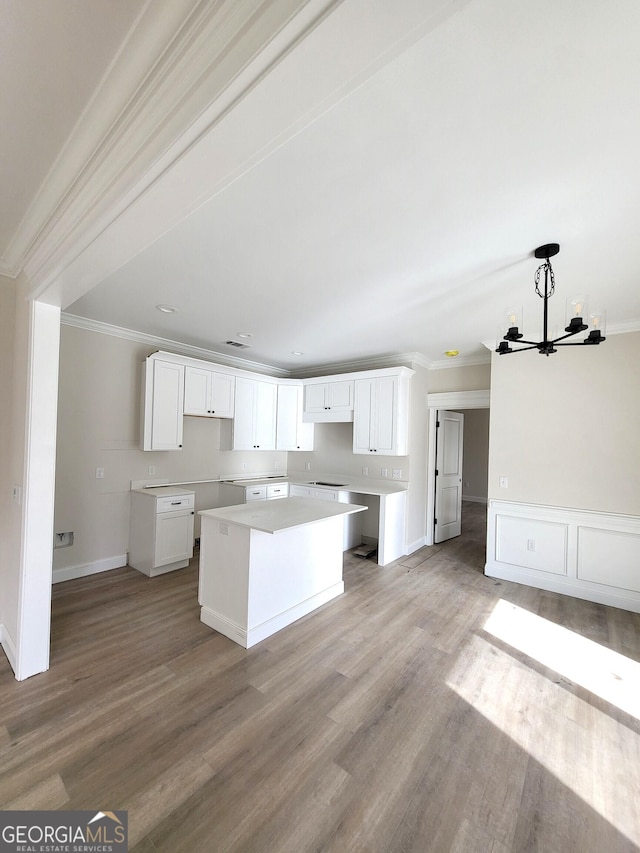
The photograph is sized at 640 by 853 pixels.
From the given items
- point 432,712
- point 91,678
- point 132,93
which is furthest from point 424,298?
point 91,678

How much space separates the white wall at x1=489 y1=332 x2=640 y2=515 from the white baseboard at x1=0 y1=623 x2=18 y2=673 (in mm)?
4447

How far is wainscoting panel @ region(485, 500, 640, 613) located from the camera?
11.3ft

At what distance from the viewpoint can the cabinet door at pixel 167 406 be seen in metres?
4.14

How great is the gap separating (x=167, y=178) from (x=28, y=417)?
1824 millimetres

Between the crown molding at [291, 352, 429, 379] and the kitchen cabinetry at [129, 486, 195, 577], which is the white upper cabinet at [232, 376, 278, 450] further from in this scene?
the kitchen cabinetry at [129, 486, 195, 577]

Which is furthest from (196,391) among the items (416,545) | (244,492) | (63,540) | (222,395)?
(416,545)

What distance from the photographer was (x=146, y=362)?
4074mm

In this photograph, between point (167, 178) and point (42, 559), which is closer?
point (167, 178)

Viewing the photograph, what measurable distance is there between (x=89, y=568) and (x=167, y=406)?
1934 mm

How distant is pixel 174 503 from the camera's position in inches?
159

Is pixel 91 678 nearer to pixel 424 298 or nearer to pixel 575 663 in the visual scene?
pixel 575 663

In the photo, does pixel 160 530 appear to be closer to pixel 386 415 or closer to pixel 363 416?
pixel 363 416

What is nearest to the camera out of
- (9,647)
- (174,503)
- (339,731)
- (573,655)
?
(339,731)
